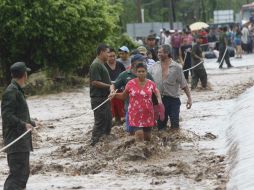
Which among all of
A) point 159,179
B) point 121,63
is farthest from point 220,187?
point 121,63

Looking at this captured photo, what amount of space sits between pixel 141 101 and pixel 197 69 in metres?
10.9

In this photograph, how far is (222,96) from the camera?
Answer: 19078 mm

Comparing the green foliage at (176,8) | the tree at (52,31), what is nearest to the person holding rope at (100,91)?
the tree at (52,31)

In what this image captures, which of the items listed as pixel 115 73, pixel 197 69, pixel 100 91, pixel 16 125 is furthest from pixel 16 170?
pixel 197 69

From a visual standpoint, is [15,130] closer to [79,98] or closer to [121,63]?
[121,63]

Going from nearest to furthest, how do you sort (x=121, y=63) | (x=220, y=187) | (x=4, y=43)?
1. (x=220, y=187)
2. (x=121, y=63)
3. (x=4, y=43)

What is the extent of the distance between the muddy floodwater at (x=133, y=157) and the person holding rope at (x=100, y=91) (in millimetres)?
A: 165

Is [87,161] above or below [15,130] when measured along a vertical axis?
below

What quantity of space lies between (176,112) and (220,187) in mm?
3705

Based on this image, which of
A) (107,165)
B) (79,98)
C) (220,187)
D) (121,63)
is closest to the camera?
(220,187)

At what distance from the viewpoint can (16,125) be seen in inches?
326

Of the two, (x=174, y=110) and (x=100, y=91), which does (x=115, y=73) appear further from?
(x=174, y=110)

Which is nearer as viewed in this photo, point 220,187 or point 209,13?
point 220,187

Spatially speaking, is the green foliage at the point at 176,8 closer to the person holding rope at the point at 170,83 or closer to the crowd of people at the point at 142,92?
→ the crowd of people at the point at 142,92
